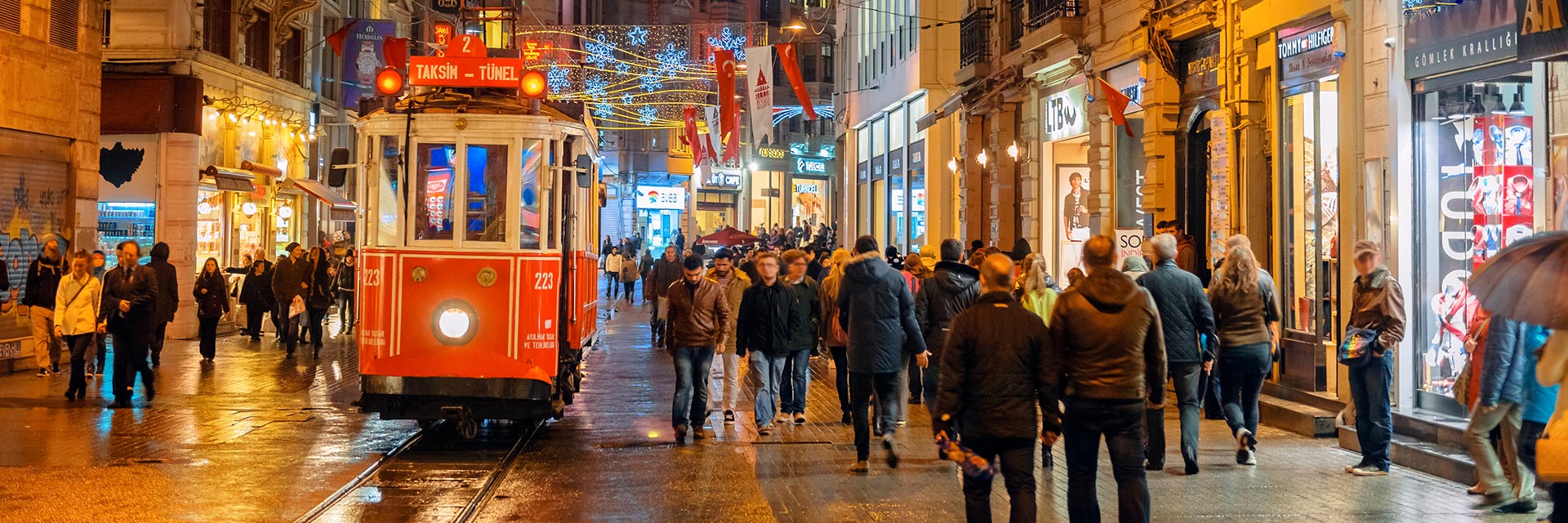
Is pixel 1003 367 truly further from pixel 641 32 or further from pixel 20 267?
pixel 641 32

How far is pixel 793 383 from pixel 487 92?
4054 mm

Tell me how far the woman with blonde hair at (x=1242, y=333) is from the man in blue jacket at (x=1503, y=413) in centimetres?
163

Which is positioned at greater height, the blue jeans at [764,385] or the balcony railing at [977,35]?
the balcony railing at [977,35]

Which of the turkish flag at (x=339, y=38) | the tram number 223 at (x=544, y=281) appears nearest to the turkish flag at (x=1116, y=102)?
the tram number 223 at (x=544, y=281)

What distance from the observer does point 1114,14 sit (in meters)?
19.0

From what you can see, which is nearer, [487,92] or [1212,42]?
[487,92]

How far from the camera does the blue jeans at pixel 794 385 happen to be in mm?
12758

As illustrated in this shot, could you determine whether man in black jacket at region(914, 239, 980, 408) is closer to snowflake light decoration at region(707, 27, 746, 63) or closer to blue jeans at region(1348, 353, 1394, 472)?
blue jeans at region(1348, 353, 1394, 472)

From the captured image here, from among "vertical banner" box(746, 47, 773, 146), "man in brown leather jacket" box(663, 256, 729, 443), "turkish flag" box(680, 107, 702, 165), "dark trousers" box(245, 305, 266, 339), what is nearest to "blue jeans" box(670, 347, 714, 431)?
"man in brown leather jacket" box(663, 256, 729, 443)

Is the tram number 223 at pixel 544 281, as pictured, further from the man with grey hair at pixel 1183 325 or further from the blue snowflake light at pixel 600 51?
the blue snowflake light at pixel 600 51

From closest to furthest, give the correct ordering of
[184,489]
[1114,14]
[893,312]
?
[184,489] < [893,312] < [1114,14]

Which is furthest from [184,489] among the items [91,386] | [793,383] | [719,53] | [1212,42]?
[719,53]

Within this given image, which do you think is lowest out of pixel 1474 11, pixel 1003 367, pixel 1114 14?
pixel 1003 367

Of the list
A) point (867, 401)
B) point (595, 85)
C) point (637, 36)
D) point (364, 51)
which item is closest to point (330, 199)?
point (364, 51)
